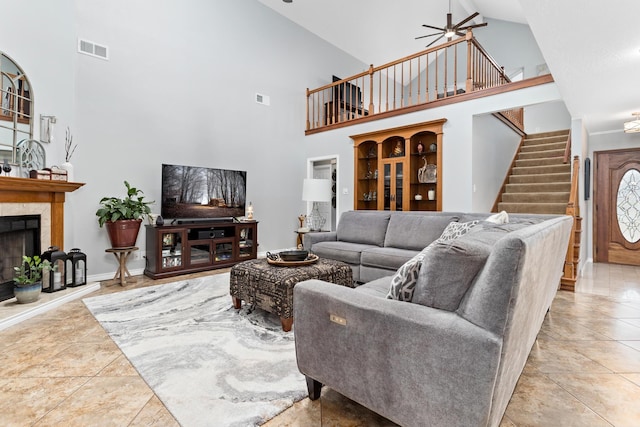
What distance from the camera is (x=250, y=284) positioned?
2637 mm

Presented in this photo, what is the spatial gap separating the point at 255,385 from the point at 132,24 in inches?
190

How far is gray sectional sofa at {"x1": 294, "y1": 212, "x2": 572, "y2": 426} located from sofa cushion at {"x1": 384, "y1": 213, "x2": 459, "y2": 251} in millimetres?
2216

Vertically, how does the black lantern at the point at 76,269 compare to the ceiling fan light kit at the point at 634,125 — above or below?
below

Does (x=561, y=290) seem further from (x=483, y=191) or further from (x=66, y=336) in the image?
(x=66, y=336)

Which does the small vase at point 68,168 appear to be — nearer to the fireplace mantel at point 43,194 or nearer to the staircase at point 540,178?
the fireplace mantel at point 43,194

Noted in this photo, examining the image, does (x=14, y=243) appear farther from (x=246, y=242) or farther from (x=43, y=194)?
(x=246, y=242)

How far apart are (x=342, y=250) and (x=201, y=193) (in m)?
2.35

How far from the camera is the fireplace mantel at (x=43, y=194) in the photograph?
295 centimetres

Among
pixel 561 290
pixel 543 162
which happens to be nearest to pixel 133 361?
pixel 561 290

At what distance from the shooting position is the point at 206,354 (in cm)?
208

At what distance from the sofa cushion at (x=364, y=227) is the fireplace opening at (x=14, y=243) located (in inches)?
137

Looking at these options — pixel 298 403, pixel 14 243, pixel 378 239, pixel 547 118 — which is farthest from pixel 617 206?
pixel 14 243

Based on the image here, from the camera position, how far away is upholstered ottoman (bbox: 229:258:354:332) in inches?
93.2

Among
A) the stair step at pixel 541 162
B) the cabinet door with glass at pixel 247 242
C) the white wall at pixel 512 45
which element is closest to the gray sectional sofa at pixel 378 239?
the cabinet door with glass at pixel 247 242
